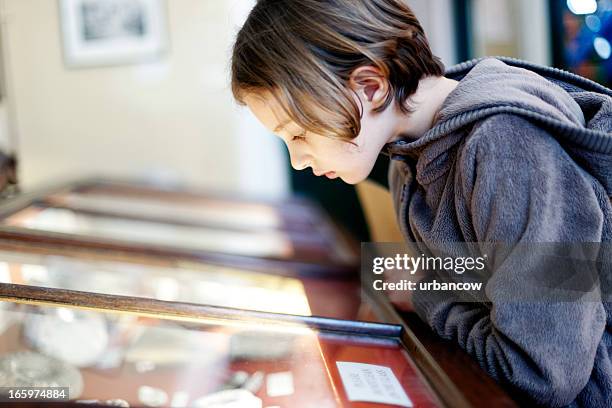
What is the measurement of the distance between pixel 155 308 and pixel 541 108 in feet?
2.12

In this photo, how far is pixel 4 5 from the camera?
4965mm

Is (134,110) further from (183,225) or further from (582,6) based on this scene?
(582,6)

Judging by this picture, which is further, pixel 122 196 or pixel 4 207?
pixel 122 196

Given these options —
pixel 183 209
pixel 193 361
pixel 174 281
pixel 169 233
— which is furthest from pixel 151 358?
pixel 183 209

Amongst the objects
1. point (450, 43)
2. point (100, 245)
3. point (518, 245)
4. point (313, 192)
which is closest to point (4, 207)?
point (100, 245)

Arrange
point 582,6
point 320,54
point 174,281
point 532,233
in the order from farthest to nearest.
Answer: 1. point 582,6
2. point 174,281
3. point 320,54
4. point 532,233

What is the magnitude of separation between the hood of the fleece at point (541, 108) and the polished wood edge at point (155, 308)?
0.33 metres

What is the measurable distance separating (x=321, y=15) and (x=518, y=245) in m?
0.44

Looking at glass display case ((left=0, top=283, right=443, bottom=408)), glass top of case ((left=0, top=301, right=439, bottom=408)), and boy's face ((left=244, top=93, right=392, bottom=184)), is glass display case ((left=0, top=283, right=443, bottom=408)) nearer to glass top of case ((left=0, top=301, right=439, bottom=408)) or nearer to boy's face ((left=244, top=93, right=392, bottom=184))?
glass top of case ((left=0, top=301, right=439, bottom=408))

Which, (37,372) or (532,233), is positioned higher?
(532,233)

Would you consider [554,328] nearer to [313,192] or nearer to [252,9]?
[252,9]

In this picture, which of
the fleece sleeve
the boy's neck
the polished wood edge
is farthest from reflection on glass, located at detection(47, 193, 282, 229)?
the fleece sleeve

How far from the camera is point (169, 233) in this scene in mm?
2688

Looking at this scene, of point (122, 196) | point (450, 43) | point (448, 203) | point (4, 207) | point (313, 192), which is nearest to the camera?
point (448, 203)
